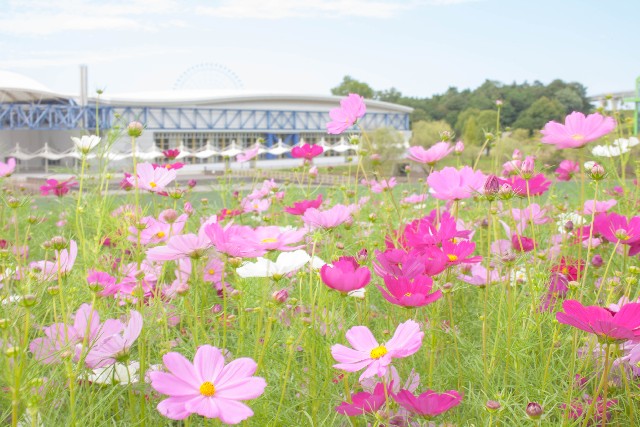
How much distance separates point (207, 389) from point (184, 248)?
253mm

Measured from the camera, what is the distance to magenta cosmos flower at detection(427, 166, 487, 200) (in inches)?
41.4

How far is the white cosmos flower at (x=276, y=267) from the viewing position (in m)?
0.81

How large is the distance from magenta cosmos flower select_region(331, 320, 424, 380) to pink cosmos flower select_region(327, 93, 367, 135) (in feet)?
2.02

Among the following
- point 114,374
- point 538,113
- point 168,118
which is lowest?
point 168,118

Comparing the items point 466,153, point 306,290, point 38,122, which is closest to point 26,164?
point 38,122

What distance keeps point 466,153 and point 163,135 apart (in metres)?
11.2

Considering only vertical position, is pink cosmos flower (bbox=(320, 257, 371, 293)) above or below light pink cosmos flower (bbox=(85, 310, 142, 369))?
above

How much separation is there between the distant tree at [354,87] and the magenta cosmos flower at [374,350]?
43820mm

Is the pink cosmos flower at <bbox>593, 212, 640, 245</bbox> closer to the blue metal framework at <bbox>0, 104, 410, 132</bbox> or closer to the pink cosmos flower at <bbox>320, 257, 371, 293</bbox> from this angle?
the pink cosmos flower at <bbox>320, 257, 371, 293</bbox>

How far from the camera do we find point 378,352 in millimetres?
708

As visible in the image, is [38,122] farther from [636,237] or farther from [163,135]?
[636,237]

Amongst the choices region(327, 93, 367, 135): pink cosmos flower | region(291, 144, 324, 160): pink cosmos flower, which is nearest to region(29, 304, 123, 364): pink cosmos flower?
region(327, 93, 367, 135): pink cosmos flower

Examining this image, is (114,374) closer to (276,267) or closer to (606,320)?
(276,267)

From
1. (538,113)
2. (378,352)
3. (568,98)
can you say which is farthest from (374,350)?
(568,98)
